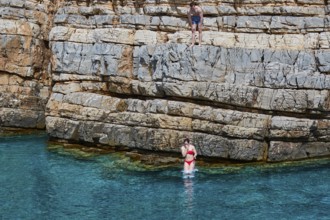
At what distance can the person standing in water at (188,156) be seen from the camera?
22.1 m

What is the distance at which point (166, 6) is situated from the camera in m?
26.2

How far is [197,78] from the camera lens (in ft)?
79.2

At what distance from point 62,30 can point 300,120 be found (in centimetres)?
1293

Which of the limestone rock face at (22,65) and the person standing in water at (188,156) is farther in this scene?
the limestone rock face at (22,65)

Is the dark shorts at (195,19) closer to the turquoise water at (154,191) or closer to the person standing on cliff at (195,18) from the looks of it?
the person standing on cliff at (195,18)

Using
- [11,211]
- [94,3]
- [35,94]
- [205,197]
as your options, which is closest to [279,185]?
[205,197]

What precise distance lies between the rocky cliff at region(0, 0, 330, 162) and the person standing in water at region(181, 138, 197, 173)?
3.87 feet

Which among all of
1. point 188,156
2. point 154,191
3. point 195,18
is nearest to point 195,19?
point 195,18

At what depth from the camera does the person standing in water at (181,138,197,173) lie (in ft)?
72.6

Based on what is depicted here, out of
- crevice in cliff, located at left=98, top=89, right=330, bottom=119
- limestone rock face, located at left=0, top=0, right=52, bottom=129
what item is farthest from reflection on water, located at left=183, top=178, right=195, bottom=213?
limestone rock face, located at left=0, top=0, right=52, bottom=129

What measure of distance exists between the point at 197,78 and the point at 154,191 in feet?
20.6

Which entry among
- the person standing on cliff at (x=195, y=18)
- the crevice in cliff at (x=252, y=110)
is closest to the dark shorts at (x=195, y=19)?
the person standing on cliff at (x=195, y=18)

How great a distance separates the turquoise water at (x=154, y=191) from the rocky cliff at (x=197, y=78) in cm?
150

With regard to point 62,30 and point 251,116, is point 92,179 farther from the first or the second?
point 62,30
